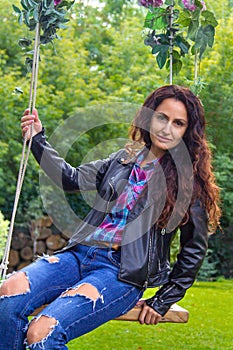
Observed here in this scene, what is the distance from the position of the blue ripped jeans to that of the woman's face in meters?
0.47

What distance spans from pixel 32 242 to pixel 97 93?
217cm

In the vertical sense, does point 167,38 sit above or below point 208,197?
above

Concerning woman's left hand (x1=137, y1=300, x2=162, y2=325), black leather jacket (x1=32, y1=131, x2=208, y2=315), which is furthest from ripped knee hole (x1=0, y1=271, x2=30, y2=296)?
woman's left hand (x1=137, y1=300, x2=162, y2=325)

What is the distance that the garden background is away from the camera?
753 cm

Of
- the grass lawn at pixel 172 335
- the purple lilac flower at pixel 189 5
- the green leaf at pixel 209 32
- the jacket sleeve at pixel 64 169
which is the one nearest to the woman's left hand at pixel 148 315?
the jacket sleeve at pixel 64 169

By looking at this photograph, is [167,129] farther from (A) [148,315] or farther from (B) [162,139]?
(A) [148,315]

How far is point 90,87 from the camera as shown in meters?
7.96

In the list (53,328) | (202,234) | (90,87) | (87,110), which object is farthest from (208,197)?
(90,87)

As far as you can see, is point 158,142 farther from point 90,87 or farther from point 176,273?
point 90,87

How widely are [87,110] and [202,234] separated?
533 cm

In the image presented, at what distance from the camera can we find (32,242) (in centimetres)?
801

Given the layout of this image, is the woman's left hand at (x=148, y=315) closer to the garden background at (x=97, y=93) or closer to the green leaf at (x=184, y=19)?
the green leaf at (x=184, y=19)

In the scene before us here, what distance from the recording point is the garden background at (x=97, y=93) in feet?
24.7

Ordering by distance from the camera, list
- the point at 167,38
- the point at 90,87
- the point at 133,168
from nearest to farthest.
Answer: the point at 133,168, the point at 167,38, the point at 90,87
